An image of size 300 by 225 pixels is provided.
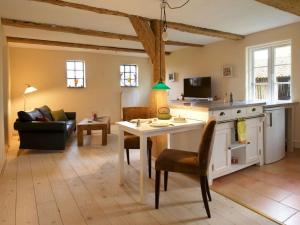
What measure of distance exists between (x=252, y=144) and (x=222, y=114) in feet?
2.80

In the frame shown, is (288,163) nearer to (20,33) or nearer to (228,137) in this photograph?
(228,137)

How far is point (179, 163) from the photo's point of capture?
2285 millimetres

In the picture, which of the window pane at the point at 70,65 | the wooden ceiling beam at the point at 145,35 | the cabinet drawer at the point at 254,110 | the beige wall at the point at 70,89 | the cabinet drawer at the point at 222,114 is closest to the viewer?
the cabinet drawer at the point at 222,114

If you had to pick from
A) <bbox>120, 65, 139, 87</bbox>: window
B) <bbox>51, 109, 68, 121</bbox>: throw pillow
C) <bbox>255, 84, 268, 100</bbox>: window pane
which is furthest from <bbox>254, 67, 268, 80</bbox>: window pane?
<bbox>51, 109, 68, 121</bbox>: throw pillow

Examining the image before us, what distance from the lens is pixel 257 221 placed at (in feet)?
6.76

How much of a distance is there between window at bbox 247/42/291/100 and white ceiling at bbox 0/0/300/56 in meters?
0.51

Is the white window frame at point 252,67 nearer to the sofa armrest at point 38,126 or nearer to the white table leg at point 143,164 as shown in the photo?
the white table leg at point 143,164

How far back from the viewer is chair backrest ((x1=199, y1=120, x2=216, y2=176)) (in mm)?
2176

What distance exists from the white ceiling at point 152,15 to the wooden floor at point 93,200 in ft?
8.01

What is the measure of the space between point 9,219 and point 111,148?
2662mm

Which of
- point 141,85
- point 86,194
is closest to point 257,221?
point 86,194

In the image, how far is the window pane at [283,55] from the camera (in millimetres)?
4715

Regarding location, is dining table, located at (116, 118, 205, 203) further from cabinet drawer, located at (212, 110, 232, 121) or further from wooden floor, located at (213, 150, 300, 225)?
wooden floor, located at (213, 150, 300, 225)

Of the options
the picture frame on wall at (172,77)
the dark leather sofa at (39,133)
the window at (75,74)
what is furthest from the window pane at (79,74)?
the dark leather sofa at (39,133)
